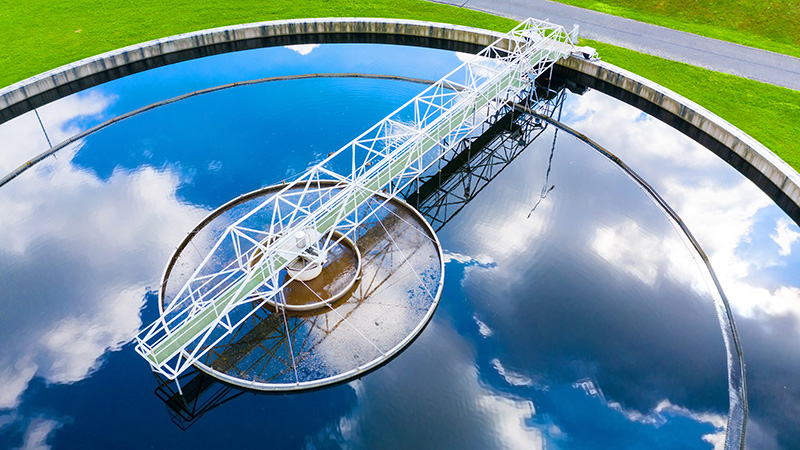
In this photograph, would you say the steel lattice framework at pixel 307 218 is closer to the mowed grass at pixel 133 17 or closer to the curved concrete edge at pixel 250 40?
the curved concrete edge at pixel 250 40

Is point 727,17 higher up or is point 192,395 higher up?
point 727,17

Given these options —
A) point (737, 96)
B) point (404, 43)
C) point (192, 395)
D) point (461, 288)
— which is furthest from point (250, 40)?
point (737, 96)

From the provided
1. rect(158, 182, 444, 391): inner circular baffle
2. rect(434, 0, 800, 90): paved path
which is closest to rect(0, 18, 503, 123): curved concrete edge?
rect(434, 0, 800, 90): paved path

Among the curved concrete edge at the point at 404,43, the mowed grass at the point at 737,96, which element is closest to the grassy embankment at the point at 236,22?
the mowed grass at the point at 737,96

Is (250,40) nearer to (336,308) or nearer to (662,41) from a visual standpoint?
(336,308)

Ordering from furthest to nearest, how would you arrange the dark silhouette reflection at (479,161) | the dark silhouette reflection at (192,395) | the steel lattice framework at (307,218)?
1. the dark silhouette reflection at (479,161)
2. the steel lattice framework at (307,218)
3. the dark silhouette reflection at (192,395)

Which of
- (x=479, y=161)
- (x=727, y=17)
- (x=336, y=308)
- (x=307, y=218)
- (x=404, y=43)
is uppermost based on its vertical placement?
(x=727, y=17)

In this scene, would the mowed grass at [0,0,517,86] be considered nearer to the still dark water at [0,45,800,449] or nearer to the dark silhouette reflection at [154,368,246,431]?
the still dark water at [0,45,800,449]
